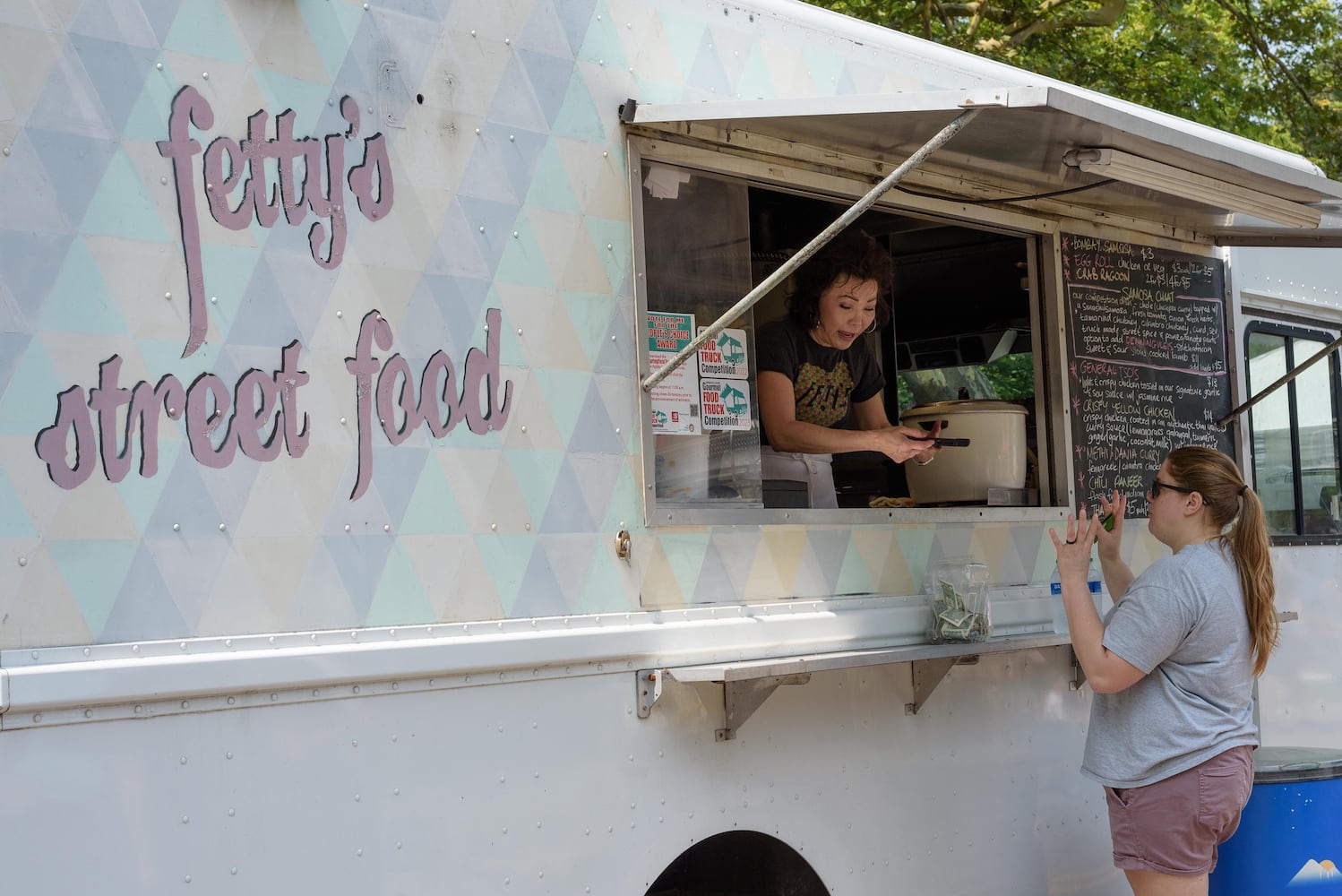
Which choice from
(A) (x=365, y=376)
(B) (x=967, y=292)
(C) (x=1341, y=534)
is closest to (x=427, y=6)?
(A) (x=365, y=376)

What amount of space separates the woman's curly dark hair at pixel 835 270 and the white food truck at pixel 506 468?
33 cm

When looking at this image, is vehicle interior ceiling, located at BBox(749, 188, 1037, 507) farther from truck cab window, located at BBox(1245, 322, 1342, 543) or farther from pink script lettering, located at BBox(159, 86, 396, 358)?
pink script lettering, located at BBox(159, 86, 396, 358)

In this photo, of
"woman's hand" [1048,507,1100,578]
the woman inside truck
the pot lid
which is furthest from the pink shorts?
the pot lid

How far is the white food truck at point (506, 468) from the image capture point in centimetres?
245

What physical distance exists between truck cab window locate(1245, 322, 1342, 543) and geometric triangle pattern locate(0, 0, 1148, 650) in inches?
110

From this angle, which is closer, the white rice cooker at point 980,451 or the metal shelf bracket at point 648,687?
the metal shelf bracket at point 648,687

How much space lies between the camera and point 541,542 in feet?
10.1

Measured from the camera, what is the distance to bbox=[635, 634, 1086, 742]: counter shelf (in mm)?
3160

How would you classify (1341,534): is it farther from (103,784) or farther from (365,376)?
(103,784)

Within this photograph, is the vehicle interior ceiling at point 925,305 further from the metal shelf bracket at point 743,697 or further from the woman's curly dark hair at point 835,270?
the metal shelf bracket at point 743,697

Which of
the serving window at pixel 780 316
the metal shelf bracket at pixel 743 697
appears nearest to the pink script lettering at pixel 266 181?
the serving window at pixel 780 316

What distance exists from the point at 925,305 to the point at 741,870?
10.1ft

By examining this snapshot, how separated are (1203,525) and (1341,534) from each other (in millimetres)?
2320

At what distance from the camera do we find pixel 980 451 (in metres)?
4.42
